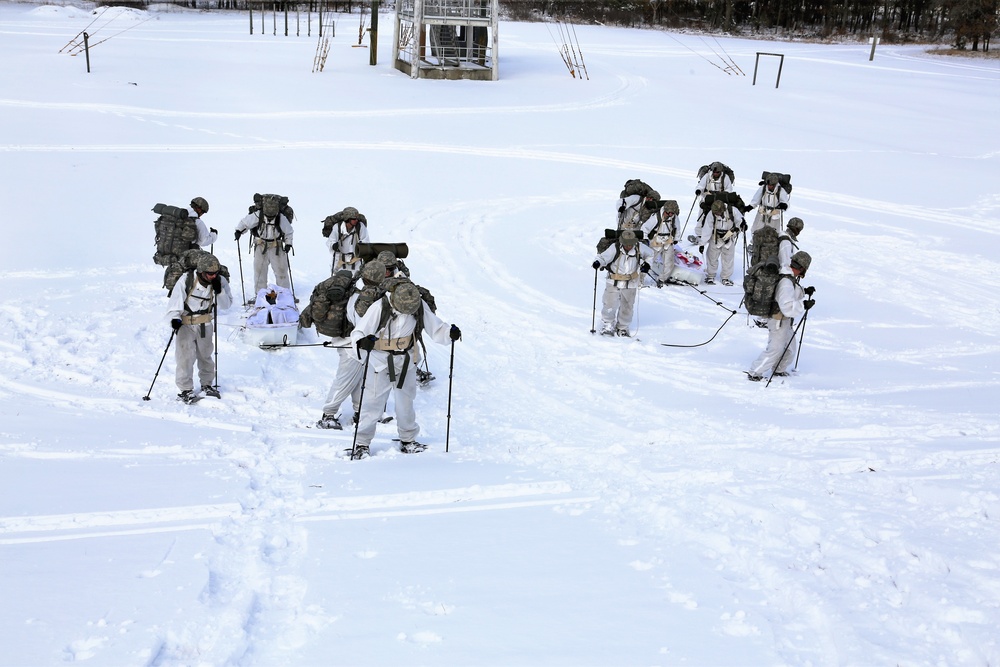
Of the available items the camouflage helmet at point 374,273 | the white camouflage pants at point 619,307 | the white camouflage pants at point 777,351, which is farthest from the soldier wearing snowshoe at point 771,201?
the camouflage helmet at point 374,273

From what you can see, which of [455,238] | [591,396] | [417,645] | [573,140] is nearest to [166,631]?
[417,645]

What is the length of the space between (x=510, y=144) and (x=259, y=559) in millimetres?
18661

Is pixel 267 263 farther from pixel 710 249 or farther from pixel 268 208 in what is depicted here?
pixel 710 249

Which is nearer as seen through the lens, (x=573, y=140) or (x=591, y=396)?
(x=591, y=396)

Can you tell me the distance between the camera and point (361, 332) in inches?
323

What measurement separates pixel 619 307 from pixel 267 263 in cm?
518

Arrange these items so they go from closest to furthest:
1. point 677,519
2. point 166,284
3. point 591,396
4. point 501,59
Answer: point 677,519 → point 166,284 → point 591,396 → point 501,59

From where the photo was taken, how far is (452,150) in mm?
22422

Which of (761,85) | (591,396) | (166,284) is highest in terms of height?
(761,85)

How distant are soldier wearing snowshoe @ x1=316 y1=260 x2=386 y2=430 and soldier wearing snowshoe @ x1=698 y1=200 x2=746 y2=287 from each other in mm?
7112

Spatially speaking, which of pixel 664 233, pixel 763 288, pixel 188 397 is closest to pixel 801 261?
pixel 763 288

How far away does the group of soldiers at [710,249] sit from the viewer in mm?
10625

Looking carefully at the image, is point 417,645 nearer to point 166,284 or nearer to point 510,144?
point 166,284

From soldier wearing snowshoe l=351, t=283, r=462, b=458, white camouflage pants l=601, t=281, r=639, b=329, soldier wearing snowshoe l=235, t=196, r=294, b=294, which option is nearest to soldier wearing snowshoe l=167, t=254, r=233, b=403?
soldier wearing snowshoe l=351, t=283, r=462, b=458
